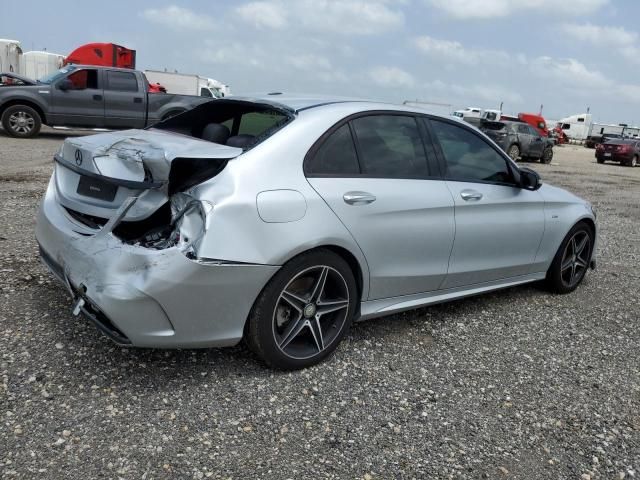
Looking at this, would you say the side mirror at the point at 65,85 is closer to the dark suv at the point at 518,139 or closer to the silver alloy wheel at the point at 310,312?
the silver alloy wheel at the point at 310,312

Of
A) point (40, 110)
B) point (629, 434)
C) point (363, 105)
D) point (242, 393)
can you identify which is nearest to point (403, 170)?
point (363, 105)

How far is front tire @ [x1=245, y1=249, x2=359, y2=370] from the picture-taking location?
297 cm

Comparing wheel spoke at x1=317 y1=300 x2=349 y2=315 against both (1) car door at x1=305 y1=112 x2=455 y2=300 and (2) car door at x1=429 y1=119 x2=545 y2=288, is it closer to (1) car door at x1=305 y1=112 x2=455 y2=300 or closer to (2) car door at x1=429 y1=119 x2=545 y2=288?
(1) car door at x1=305 y1=112 x2=455 y2=300

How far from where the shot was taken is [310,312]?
3199mm

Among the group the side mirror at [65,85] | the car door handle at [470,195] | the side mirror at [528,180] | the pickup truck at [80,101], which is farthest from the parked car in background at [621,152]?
the car door handle at [470,195]

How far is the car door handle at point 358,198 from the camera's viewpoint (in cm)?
321

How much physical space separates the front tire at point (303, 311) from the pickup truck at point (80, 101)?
12.8 metres

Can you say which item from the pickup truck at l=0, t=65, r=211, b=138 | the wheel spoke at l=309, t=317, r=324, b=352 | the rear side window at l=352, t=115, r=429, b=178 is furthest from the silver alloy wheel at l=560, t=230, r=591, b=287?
the pickup truck at l=0, t=65, r=211, b=138

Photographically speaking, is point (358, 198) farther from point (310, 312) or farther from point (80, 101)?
point (80, 101)

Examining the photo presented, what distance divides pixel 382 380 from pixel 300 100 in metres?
1.76

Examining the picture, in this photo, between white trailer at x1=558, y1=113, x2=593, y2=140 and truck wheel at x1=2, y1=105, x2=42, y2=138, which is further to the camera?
white trailer at x1=558, y1=113, x2=593, y2=140

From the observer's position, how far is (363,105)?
3.62m

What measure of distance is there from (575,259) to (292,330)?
3.13m

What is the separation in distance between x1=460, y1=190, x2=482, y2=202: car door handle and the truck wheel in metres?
13.0
